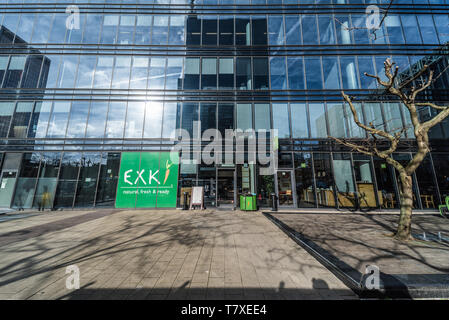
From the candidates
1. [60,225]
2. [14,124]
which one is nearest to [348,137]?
[60,225]

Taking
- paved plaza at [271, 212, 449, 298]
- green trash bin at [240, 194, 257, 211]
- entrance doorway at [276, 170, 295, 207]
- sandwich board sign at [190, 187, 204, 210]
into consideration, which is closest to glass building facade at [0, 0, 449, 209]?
entrance doorway at [276, 170, 295, 207]

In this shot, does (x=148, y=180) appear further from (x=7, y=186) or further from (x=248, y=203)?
(x=7, y=186)

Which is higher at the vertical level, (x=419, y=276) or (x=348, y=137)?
(x=348, y=137)

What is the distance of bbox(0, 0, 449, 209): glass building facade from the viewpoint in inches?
465

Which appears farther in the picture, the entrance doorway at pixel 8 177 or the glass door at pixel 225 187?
the glass door at pixel 225 187

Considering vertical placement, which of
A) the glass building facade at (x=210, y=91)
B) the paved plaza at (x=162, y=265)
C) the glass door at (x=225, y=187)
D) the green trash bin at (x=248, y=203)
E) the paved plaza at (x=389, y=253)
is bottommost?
the paved plaza at (x=162, y=265)

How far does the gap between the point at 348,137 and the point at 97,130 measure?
64.7 feet

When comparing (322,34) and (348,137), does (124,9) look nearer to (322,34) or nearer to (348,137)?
(322,34)

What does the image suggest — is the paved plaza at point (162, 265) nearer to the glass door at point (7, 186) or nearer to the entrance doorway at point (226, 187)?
the entrance doorway at point (226, 187)

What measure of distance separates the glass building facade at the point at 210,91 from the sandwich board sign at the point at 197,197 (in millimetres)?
477

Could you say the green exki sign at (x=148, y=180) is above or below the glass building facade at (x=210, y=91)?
below

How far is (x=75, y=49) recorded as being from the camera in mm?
14031

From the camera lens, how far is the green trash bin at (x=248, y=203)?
1118 cm

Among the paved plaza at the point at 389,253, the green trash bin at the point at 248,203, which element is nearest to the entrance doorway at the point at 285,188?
the green trash bin at the point at 248,203
